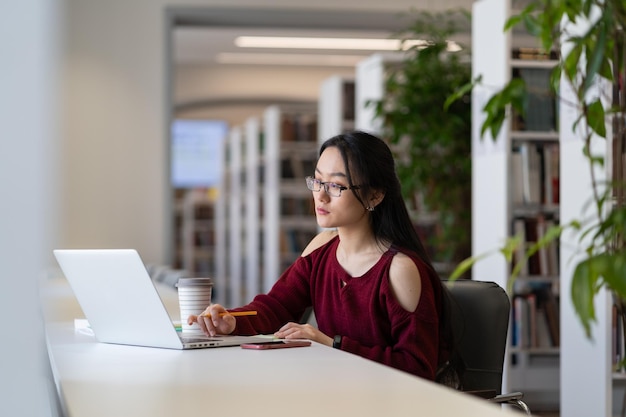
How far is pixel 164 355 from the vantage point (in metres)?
2.18

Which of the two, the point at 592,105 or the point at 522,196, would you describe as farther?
the point at 522,196

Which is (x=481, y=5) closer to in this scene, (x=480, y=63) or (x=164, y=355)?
(x=480, y=63)

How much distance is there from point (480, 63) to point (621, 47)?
145 inches

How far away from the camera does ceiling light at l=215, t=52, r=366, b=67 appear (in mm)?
13453

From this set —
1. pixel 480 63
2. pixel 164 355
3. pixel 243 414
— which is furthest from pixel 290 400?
pixel 480 63

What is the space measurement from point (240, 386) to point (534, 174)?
4427mm

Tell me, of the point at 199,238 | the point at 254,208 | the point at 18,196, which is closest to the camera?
the point at 18,196

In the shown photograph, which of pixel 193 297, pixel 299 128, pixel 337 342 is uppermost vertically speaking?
Answer: pixel 299 128

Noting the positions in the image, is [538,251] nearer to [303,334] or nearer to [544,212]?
[544,212]

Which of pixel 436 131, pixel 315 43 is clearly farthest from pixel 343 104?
pixel 315 43

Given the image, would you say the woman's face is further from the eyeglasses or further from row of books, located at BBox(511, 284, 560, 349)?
row of books, located at BBox(511, 284, 560, 349)

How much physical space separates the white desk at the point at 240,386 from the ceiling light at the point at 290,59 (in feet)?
36.5

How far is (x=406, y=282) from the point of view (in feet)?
8.23

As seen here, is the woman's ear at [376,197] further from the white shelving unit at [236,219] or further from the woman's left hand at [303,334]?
the white shelving unit at [236,219]
